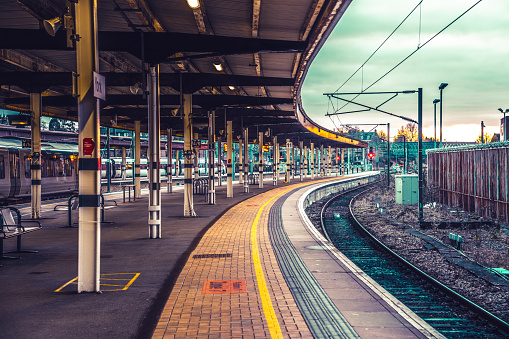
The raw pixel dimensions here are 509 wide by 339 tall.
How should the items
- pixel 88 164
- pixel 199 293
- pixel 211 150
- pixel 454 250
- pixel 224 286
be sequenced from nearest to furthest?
pixel 88 164 → pixel 199 293 → pixel 224 286 → pixel 454 250 → pixel 211 150

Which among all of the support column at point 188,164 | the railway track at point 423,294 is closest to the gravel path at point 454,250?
the railway track at point 423,294

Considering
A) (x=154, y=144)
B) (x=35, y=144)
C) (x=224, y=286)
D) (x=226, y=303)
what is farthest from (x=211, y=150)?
(x=226, y=303)

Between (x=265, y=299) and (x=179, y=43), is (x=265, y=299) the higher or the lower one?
the lower one

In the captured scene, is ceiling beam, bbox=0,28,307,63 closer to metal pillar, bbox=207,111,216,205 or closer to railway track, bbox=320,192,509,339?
A: railway track, bbox=320,192,509,339

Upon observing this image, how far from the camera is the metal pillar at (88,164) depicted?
7543 mm

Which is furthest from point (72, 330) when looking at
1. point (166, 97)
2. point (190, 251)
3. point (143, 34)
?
point (166, 97)

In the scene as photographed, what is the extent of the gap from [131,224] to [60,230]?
2.36 meters

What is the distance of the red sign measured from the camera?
754 centimetres

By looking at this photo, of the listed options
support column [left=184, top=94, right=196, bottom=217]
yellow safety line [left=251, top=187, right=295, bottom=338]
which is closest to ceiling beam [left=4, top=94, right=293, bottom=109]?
support column [left=184, top=94, right=196, bottom=217]

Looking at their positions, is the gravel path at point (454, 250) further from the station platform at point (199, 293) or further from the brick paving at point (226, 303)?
the brick paving at point (226, 303)

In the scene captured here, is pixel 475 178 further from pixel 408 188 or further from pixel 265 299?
pixel 265 299

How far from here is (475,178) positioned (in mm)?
22609

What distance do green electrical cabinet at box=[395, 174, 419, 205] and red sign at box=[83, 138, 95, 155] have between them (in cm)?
2433

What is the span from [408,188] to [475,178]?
273 inches
